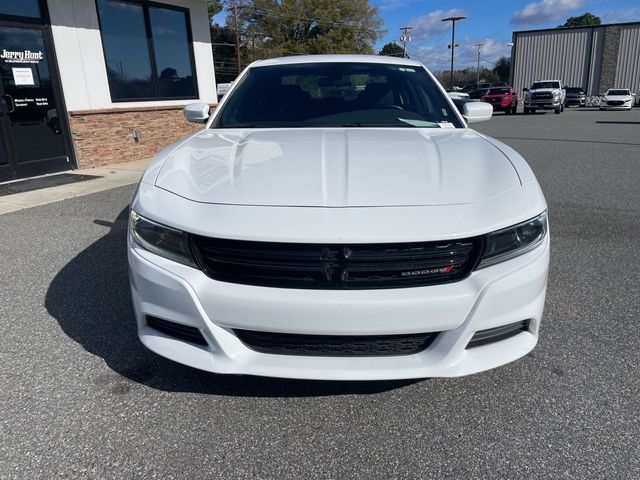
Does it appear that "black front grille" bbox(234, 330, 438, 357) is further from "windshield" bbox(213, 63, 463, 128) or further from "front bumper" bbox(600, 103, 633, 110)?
"front bumper" bbox(600, 103, 633, 110)

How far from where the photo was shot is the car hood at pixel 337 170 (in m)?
1.91

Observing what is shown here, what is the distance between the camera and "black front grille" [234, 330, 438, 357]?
6.01 ft

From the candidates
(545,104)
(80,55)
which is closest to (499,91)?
(545,104)

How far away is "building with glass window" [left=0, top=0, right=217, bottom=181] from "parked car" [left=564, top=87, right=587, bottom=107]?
36669 mm

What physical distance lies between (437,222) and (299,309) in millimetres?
595

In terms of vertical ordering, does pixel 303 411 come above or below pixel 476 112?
below

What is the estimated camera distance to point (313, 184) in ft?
6.51

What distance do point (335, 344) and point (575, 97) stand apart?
44034 mm

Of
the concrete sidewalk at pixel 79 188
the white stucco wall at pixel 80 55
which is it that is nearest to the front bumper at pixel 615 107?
the white stucco wall at pixel 80 55

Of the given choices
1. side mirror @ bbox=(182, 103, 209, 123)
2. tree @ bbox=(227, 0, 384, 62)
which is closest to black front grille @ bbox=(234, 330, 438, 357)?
side mirror @ bbox=(182, 103, 209, 123)

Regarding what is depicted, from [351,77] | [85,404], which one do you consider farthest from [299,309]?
[351,77]

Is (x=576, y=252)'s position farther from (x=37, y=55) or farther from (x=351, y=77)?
(x=37, y=55)

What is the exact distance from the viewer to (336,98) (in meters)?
3.32

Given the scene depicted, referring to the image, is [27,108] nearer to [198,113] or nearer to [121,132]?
[121,132]
